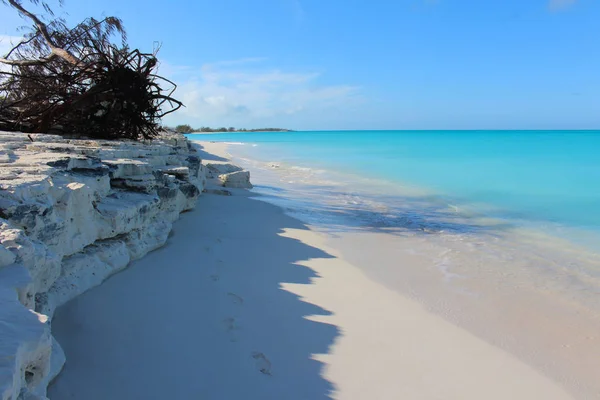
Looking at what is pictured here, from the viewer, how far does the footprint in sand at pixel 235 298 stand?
306 centimetres

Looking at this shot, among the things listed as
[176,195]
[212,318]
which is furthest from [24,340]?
[176,195]

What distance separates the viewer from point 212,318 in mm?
2758

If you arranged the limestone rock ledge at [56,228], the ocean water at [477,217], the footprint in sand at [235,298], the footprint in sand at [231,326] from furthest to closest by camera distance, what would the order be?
the ocean water at [477,217], the footprint in sand at [235,298], the footprint in sand at [231,326], the limestone rock ledge at [56,228]

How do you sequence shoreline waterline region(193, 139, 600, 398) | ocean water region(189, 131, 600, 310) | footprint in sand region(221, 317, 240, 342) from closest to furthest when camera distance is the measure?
footprint in sand region(221, 317, 240, 342) < shoreline waterline region(193, 139, 600, 398) < ocean water region(189, 131, 600, 310)

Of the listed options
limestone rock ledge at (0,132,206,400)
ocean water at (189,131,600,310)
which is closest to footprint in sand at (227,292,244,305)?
limestone rock ledge at (0,132,206,400)

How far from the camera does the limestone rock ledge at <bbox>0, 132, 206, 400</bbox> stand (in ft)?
4.71

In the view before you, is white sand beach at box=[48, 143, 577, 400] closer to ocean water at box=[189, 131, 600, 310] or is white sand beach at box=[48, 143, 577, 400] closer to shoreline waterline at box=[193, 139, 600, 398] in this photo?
shoreline waterline at box=[193, 139, 600, 398]

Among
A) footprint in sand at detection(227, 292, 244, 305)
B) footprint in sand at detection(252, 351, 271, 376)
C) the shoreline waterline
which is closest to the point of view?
footprint in sand at detection(252, 351, 271, 376)

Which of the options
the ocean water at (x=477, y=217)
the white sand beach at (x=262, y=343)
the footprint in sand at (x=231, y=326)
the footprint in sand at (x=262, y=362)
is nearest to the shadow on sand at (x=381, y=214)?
the ocean water at (x=477, y=217)

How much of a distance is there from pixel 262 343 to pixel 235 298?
2.06 ft

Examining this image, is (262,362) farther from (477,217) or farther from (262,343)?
(477,217)

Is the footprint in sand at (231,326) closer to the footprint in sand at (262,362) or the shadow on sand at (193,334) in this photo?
the shadow on sand at (193,334)

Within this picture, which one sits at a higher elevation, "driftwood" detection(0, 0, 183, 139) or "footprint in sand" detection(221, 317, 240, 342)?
"driftwood" detection(0, 0, 183, 139)

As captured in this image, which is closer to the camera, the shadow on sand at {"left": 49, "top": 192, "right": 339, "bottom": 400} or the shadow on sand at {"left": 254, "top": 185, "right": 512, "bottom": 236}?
the shadow on sand at {"left": 49, "top": 192, "right": 339, "bottom": 400}
